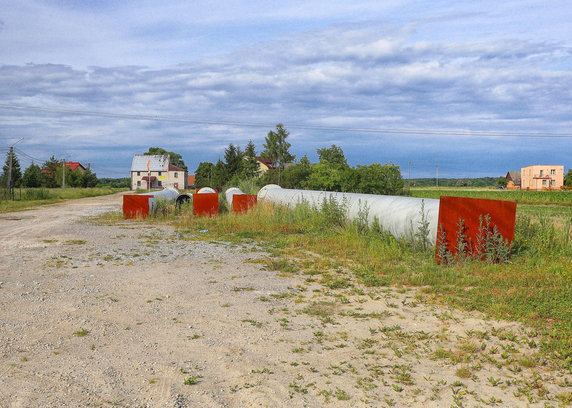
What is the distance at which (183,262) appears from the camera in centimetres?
900

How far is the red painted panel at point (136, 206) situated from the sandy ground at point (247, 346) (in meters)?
10.5

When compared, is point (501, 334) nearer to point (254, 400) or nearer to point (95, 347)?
point (254, 400)

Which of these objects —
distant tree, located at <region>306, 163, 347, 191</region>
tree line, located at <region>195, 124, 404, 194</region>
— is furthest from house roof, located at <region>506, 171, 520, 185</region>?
distant tree, located at <region>306, 163, 347, 191</region>

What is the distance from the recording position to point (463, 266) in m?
7.86

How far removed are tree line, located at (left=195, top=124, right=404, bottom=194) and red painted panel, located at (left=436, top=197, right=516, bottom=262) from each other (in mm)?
16309

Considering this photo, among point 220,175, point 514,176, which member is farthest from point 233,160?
point 514,176

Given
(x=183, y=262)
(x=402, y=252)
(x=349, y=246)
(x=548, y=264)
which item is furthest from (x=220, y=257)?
(x=548, y=264)

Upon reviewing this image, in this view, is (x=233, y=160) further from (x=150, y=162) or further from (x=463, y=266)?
(x=463, y=266)

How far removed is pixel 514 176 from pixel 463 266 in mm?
122038

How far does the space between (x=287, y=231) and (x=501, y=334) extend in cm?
874

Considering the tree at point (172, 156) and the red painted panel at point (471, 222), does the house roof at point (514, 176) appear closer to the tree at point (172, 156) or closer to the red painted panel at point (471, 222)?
the tree at point (172, 156)

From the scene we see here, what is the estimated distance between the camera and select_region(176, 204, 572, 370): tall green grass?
5.54m

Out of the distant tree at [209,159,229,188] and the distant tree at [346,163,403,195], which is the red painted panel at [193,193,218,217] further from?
the distant tree at [209,159,229,188]

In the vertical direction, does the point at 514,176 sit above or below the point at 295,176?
above
